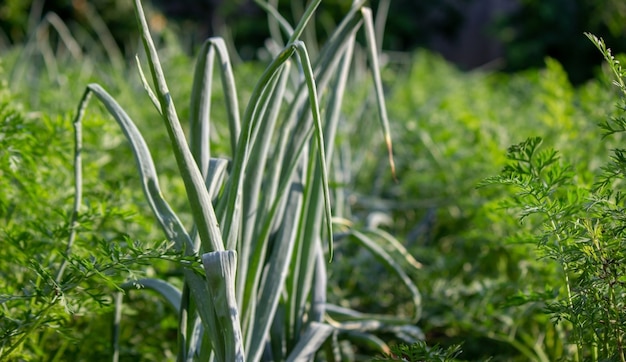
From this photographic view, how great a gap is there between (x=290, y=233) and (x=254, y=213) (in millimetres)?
84

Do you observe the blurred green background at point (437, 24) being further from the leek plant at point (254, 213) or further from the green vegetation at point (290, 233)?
the leek plant at point (254, 213)

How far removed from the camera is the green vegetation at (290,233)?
0.93 meters

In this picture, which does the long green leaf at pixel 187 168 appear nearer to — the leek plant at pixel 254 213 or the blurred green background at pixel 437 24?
the leek plant at pixel 254 213

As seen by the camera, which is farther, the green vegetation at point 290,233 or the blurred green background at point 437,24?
the blurred green background at point 437,24

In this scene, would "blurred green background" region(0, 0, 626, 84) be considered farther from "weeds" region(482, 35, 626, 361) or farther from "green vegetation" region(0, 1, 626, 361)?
"weeds" region(482, 35, 626, 361)

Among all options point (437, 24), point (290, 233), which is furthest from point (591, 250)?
point (437, 24)

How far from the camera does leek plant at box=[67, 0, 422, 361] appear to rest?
92cm

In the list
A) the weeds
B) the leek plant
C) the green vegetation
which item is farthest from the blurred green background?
the weeds

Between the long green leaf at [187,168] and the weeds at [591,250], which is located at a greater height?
the long green leaf at [187,168]

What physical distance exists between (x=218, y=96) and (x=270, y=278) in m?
1.67

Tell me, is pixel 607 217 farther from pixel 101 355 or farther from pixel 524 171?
pixel 101 355

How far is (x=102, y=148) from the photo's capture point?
65.4 inches

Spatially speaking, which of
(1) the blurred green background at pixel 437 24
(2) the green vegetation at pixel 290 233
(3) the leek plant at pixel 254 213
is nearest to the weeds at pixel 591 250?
(2) the green vegetation at pixel 290 233

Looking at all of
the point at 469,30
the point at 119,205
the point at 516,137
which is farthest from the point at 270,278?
the point at 469,30
